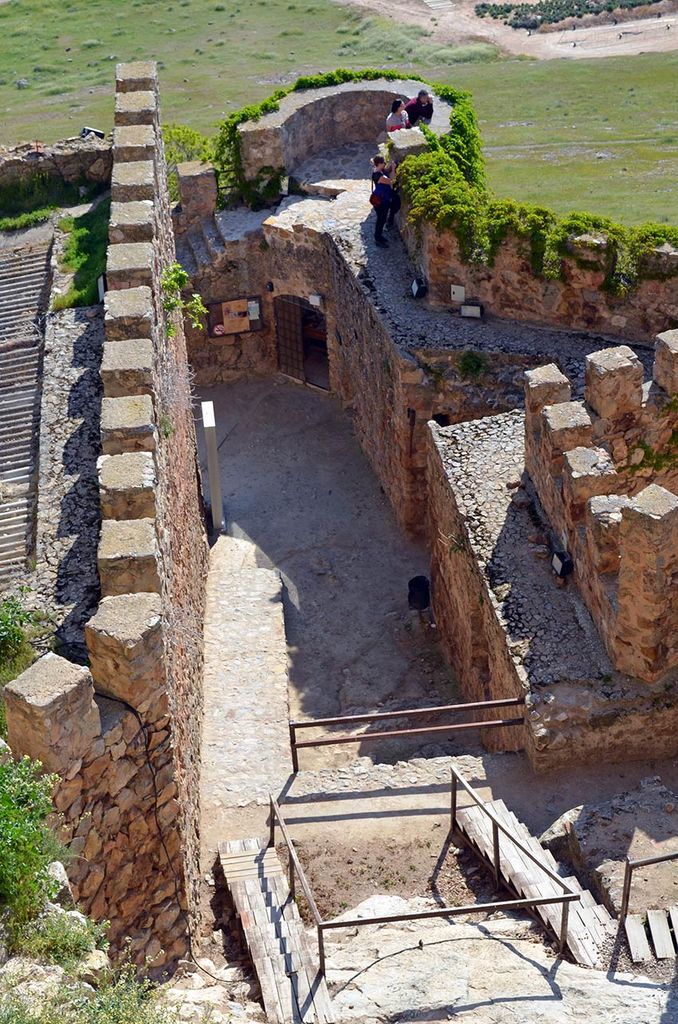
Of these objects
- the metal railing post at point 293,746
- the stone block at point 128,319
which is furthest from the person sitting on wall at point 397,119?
the metal railing post at point 293,746

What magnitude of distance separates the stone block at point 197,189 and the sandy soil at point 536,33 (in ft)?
55.8

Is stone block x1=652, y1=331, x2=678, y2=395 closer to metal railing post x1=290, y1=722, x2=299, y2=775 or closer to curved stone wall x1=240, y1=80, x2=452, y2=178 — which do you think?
metal railing post x1=290, y1=722, x2=299, y2=775

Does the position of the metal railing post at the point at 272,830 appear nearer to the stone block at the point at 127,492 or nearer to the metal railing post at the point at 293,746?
the metal railing post at the point at 293,746

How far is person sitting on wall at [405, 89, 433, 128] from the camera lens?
2224 cm

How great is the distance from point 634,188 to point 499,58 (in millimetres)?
15999

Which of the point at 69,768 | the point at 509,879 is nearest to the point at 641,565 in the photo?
the point at 509,879

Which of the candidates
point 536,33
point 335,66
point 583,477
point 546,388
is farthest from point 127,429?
point 536,33

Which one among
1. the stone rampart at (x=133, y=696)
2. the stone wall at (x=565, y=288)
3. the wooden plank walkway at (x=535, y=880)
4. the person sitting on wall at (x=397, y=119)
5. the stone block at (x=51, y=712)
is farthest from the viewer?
the person sitting on wall at (x=397, y=119)

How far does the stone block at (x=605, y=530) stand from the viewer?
12.5 m

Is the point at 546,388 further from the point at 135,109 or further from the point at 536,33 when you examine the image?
the point at 536,33

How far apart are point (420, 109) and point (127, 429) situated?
12527 millimetres

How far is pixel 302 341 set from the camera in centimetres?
2355

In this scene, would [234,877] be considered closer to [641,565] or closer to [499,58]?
[641,565]

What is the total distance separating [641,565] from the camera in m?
11.7
